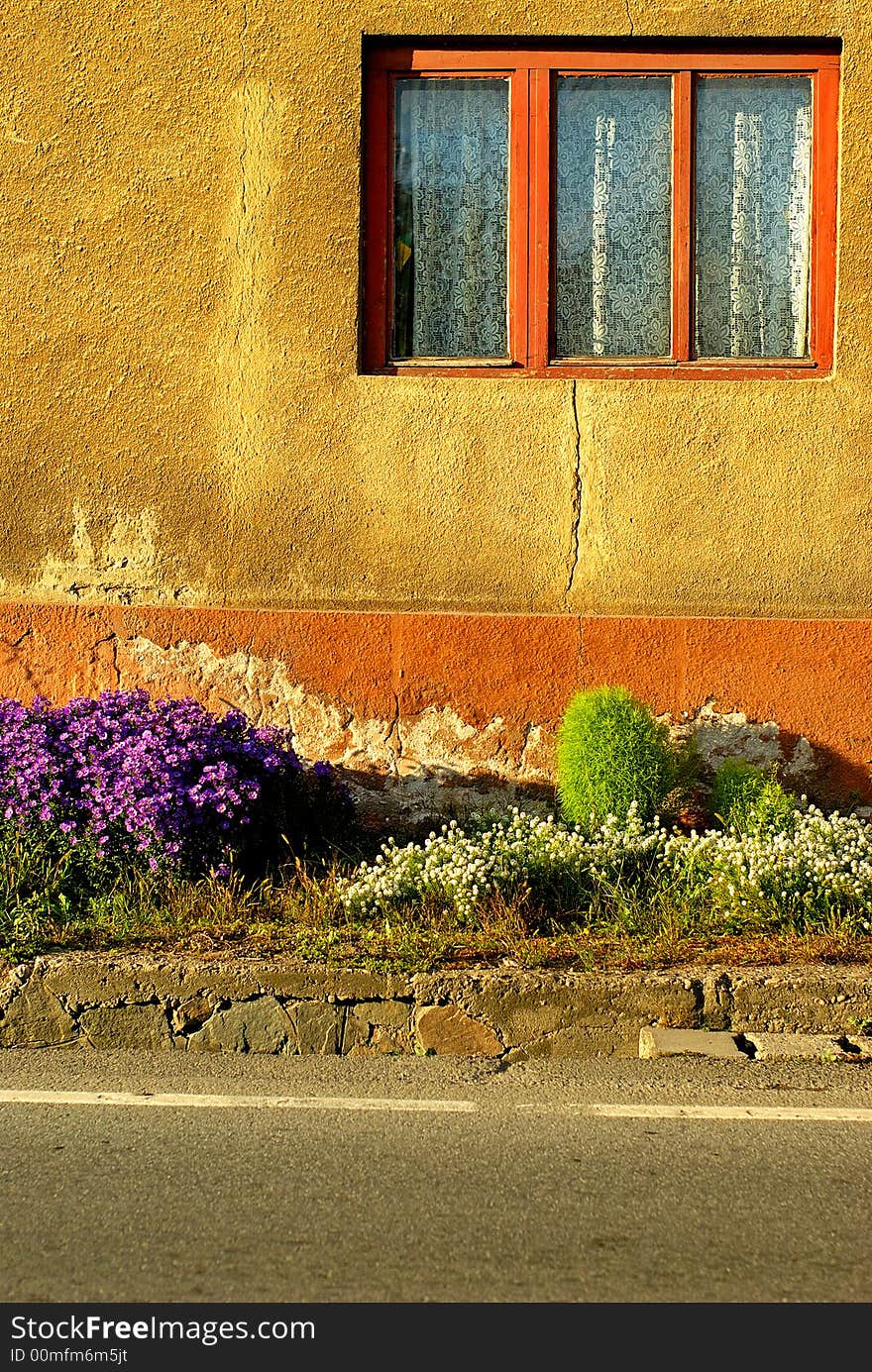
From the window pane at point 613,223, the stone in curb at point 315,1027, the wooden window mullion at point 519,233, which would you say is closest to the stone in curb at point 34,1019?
the stone in curb at point 315,1027

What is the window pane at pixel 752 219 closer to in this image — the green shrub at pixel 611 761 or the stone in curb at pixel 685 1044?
the green shrub at pixel 611 761

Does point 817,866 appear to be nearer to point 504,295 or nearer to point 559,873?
point 559,873

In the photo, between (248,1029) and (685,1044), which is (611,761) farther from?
(248,1029)

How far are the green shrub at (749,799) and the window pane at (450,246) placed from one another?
8.20 ft

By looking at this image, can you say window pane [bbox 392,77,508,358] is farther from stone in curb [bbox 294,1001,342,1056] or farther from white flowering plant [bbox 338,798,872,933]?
stone in curb [bbox 294,1001,342,1056]

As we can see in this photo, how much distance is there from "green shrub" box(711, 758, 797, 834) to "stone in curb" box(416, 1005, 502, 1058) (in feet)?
6.01

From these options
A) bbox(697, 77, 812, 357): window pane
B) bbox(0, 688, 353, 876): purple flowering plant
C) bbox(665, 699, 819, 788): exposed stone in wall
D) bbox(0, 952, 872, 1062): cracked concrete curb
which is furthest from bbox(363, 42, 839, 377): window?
bbox(0, 952, 872, 1062): cracked concrete curb

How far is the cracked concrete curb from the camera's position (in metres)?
5.30

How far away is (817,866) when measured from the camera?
6.10 m

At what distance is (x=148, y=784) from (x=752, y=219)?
4.29m

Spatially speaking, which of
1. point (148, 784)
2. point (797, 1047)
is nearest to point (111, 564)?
point (148, 784)

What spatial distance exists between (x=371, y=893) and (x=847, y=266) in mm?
4023

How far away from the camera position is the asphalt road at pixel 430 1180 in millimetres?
3477
